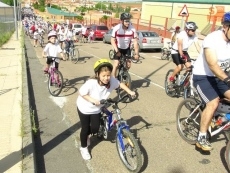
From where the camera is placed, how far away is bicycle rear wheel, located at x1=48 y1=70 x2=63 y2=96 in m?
7.91

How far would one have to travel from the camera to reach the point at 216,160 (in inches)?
179

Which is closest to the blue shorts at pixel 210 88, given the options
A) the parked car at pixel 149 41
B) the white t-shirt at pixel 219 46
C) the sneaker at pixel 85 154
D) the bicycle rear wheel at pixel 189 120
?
the white t-shirt at pixel 219 46

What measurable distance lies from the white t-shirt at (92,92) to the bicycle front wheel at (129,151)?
22.2 inches

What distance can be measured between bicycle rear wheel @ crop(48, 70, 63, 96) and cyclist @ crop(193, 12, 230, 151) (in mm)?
4389

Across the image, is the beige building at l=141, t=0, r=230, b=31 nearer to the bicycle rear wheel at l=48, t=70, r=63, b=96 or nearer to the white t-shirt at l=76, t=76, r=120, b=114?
the bicycle rear wheel at l=48, t=70, r=63, b=96

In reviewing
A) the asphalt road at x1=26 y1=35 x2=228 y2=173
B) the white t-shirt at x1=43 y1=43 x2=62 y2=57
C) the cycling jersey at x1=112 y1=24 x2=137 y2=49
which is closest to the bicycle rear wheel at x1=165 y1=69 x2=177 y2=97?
the asphalt road at x1=26 y1=35 x2=228 y2=173

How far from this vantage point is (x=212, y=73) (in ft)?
14.2

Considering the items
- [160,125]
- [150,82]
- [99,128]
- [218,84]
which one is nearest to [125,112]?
[160,125]

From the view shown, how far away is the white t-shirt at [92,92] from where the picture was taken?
13.2 feet

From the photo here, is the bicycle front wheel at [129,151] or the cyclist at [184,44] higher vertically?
the cyclist at [184,44]

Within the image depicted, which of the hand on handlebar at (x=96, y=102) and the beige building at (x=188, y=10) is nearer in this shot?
the hand on handlebar at (x=96, y=102)

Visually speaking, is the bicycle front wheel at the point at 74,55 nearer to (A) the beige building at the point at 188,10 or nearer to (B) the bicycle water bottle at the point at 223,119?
(B) the bicycle water bottle at the point at 223,119

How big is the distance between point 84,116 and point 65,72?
23.7 ft

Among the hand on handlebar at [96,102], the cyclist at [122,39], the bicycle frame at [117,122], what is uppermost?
the cyclist at [122,39]
